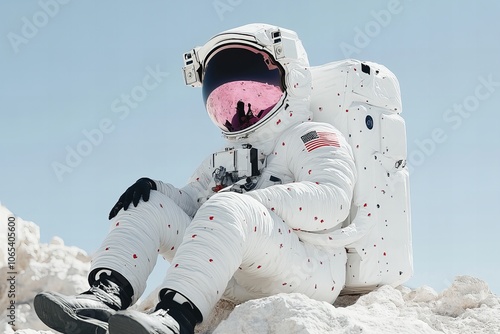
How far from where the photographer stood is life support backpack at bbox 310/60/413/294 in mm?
5426

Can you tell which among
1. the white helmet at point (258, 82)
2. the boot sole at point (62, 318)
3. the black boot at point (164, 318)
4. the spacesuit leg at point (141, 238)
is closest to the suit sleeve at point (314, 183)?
the white helmet at point (258, 82)

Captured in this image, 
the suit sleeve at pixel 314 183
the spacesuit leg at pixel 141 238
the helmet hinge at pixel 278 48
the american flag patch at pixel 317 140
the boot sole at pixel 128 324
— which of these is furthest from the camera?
the helmet hinge at pixel 278 48

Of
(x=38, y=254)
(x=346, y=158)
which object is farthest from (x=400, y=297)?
(x=38, y=254)

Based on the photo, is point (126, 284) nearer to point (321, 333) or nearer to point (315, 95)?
point (321, 333)

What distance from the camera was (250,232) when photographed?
427cm

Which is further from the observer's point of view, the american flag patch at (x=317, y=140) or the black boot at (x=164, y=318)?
the american flag patch at (x=317, y=140)

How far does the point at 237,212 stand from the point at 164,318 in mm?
776

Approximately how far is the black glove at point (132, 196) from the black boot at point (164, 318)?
35.3 inches

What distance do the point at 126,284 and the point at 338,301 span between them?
1889mm

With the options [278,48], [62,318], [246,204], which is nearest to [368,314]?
[246,204]

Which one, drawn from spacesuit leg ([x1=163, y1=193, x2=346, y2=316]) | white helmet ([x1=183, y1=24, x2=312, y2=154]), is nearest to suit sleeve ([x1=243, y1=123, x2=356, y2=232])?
spacesuit leg ([x1=163, y1=193, x2=346, y2=316])

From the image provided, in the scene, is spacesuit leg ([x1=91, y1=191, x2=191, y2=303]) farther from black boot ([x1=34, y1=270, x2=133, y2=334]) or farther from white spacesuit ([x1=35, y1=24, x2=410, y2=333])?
black boot ([x1=34, y1=270, x2=133, y2=334])

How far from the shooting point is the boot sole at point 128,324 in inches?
138

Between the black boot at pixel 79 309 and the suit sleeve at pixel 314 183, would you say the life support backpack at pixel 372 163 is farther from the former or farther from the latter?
the black boot at pixel 79 309
